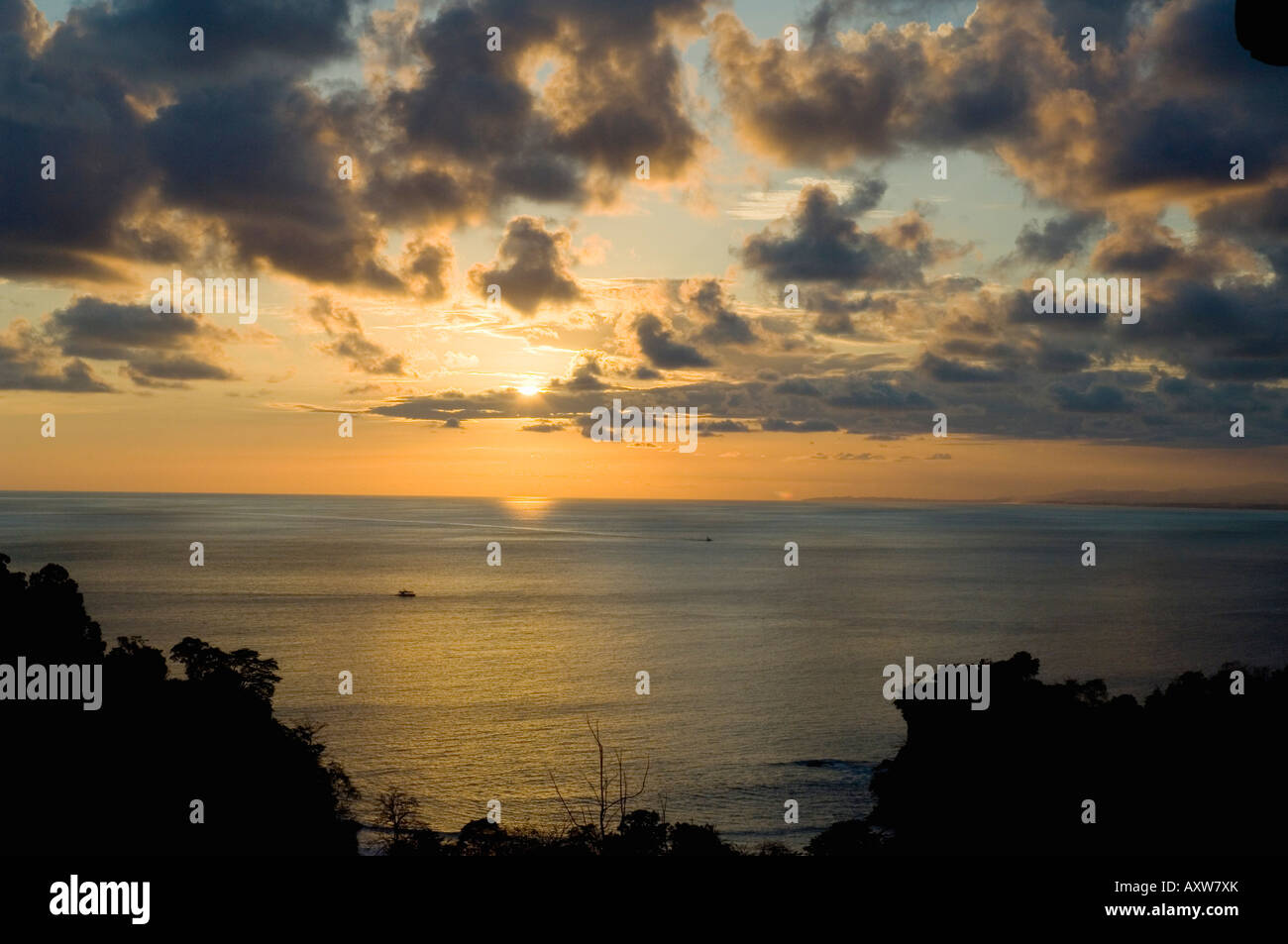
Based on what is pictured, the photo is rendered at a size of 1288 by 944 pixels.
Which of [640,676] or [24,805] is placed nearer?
[24,805]

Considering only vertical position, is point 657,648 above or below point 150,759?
below

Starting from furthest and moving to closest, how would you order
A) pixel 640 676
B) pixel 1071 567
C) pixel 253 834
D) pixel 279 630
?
pixel 1071 567 → pixel 279 630 → pixel 640 676 → pixel 253 834

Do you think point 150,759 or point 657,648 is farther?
point 657,648

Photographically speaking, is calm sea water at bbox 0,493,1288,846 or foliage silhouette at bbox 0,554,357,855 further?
calm sea water at bbox 0,493,1288,846

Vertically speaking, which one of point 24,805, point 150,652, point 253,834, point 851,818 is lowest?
point 851,818

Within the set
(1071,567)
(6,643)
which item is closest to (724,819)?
(6,643)

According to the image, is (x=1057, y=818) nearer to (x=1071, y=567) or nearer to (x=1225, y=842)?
(x=1225, y=842)

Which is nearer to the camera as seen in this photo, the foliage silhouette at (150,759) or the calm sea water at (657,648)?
the foliage silhouette at (150,759)
